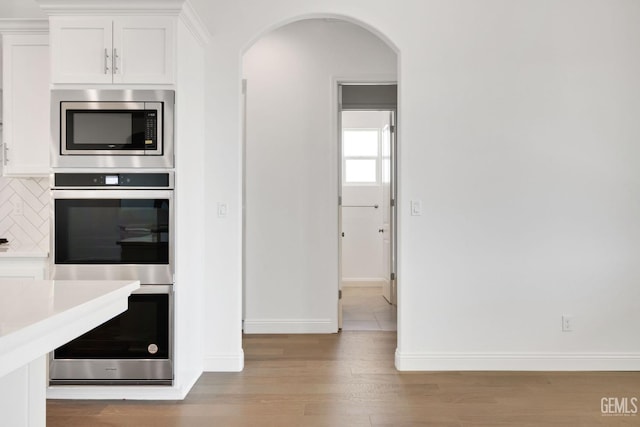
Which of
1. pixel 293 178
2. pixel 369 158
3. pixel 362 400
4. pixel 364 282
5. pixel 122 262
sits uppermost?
pixel 369 158

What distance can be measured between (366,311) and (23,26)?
4.07 meters

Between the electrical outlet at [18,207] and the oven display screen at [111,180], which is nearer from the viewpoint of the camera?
the oven display screen at [111,180]

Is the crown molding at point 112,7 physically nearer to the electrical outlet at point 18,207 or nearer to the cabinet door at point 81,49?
the cabinet door at point 81,49

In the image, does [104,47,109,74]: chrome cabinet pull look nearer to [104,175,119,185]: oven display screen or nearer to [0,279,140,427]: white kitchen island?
[104,175,119,185]: oven display screen

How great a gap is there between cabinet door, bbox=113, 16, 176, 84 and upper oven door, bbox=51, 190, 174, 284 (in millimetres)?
691

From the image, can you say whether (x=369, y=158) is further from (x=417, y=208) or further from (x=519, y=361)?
(x=519, y=361)

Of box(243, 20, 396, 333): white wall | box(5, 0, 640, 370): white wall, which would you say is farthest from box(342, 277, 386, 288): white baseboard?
box(5, 0, 640, 370): white wall

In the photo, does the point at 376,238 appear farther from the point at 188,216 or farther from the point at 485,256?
the point at 188,216

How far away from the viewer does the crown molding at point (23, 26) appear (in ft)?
9.78

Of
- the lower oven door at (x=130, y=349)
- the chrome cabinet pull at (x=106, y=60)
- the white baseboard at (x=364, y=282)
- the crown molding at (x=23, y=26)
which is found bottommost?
the white baseboard at (x=364, y=282)

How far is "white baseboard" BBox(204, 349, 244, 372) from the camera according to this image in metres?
3.21

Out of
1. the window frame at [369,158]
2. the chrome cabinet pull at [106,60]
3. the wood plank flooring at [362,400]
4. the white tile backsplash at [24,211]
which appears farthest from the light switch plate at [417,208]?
the window frame at [369,158]

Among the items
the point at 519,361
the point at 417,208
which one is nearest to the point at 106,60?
the point at 417,208

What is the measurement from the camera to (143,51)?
2680 millimetres
